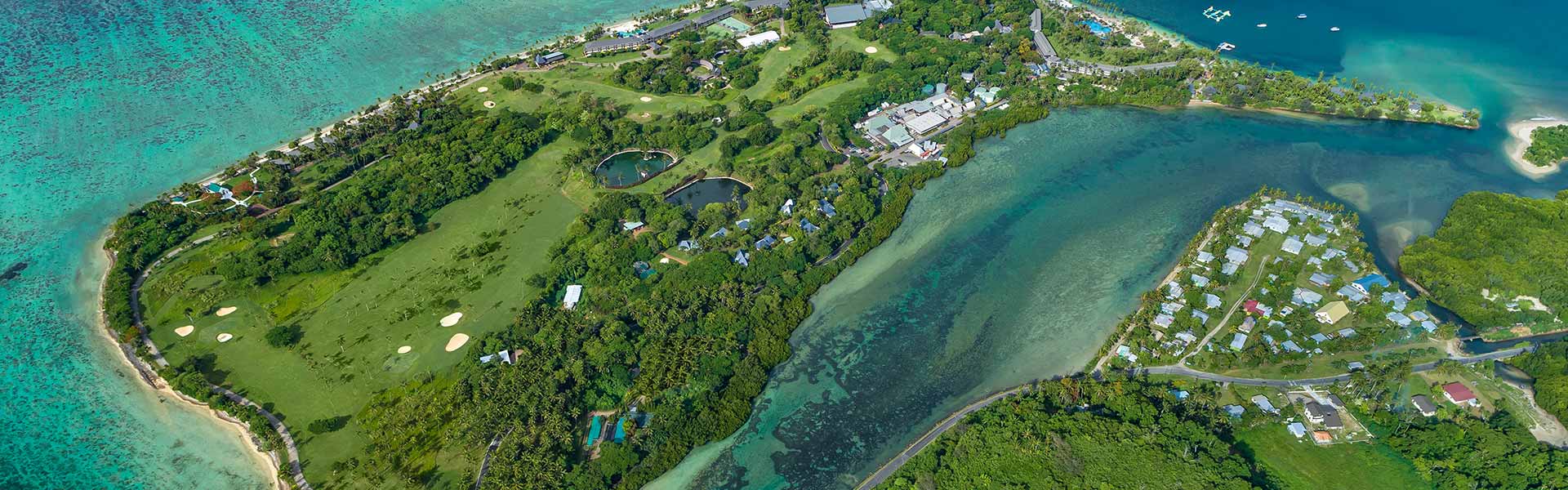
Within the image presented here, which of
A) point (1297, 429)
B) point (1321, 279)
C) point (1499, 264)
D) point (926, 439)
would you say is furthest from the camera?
point (1321, 279)

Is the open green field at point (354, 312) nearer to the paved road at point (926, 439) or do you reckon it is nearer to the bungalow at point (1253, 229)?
the paved road at point (926, 439)

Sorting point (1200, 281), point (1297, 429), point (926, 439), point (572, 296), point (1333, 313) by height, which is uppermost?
point (572, 296)

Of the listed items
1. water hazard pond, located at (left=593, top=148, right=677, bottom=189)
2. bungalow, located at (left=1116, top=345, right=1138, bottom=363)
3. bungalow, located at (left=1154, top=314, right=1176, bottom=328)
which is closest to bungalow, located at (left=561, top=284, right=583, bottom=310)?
water hazard pond, located at (left=593, top=148, right=677, bottom=189)

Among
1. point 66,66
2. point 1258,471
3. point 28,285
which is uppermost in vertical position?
point 66,66

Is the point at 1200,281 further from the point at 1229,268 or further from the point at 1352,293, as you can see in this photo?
the point at 1352,293

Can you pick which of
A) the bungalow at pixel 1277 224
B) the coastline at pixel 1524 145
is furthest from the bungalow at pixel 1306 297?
the coastline at pixel 1524 145

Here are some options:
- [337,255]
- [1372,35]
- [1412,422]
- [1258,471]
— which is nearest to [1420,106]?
[1372,35]

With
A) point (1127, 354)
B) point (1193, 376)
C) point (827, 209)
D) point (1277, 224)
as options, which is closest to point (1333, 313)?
point (1277, 224)

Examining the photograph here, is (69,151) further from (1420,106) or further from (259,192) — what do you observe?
(1420,106)
